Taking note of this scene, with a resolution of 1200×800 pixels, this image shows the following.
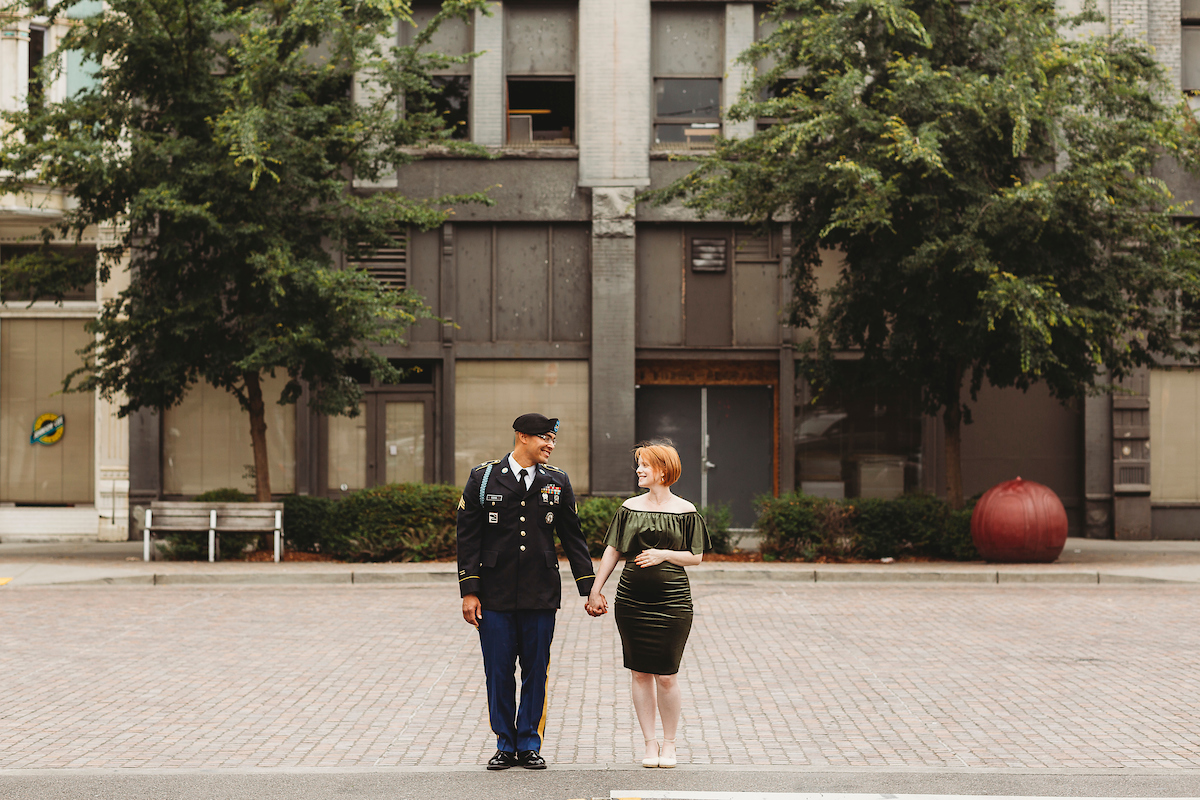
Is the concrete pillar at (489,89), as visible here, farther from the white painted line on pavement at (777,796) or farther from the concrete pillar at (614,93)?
the white painted line on pavement at (777,796)

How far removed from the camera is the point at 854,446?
67.2ft

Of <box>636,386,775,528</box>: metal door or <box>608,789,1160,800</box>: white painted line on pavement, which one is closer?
<box>608,789,1160,800</box>: white painted line on pavement

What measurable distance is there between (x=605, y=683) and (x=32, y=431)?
1526 centimetres

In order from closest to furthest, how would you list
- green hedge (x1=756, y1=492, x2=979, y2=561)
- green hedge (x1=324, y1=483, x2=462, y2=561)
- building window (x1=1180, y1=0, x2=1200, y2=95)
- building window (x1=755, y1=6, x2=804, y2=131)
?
green hedge (x1=324, y1=483, x2=462, y2=561), green hedge (x1=756, y1=492, x2=979, y2=561), building window (x1=755, y1=6, x2=804, y2=131), building window (x1=1180, y1=0, x2=1200, y2=95)

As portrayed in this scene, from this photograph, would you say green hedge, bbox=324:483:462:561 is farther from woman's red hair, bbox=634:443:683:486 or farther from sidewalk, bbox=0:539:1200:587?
woman's red hair, bbox=634:443:683:486

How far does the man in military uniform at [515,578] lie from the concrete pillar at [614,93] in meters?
14.6

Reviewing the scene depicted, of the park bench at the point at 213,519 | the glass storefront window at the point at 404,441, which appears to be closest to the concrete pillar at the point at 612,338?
the glass storefront window at the point at 404,441

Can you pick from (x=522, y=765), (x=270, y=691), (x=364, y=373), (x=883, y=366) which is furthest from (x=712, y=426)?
(x=522, y=765)

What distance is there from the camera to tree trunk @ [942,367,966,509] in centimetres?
1692

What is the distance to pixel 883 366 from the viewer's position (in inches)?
672

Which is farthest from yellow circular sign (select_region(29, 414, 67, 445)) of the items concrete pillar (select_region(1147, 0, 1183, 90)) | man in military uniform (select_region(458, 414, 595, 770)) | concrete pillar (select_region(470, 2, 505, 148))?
concrete pillar (select_region(1147, 0, 1183, 90))

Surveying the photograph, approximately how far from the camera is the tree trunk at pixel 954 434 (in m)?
16.9

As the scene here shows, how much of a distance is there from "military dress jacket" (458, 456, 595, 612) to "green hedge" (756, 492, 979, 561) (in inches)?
400

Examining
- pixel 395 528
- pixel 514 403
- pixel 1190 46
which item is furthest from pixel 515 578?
pixel 1190 46
